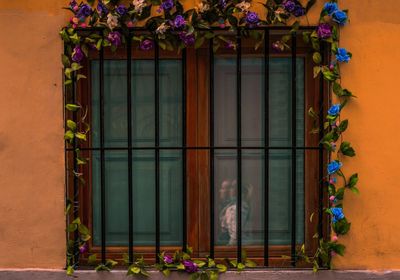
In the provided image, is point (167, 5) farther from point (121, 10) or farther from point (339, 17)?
point (339, 17)

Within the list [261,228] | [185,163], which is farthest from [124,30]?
[261,228]

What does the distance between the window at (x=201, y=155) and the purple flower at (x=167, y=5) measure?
0.36m

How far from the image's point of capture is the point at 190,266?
436 cm

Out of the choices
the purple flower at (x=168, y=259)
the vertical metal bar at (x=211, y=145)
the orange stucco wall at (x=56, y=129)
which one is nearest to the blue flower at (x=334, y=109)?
the orange stucco wall at (x=56, y=129)

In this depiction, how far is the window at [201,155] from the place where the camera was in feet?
14.8

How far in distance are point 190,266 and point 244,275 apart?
0.40 meters

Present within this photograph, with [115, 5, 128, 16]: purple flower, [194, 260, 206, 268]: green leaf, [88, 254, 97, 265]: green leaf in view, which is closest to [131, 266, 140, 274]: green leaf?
[88, 254, 97, 265]: green leaf

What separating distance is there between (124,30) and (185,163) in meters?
1.05

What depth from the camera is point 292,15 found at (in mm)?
4336

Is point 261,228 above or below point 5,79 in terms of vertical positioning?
below

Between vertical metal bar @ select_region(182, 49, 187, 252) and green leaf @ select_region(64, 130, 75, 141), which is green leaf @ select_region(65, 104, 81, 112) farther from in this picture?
vertical metal bar @ select_region(182, 49, 187, 252)

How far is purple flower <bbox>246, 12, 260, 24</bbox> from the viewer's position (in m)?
4.25

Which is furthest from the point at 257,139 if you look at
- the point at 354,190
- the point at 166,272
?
the point at 166,272

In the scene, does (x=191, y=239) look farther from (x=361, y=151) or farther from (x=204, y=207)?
(x=361, y=151)
